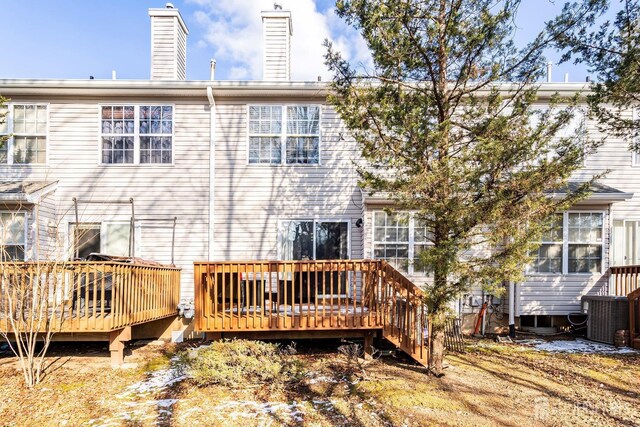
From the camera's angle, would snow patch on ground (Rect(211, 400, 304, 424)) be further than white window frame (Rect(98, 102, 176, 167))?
No

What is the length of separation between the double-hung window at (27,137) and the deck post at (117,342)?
4.75 m

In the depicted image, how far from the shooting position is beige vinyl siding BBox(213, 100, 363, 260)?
841 centimetres

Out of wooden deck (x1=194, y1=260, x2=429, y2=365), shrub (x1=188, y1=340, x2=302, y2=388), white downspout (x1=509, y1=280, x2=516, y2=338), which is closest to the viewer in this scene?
shrub (x1=188, y1=340, x2=302, y2=388)

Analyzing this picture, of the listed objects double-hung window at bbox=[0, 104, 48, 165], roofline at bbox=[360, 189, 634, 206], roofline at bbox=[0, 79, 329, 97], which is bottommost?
roofline at bbox=[360, 189, 634, 206]

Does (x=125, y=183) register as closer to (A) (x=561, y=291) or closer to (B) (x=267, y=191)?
(B) (x=267, y=191)

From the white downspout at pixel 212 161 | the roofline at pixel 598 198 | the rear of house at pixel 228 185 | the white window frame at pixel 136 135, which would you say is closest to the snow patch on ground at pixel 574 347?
the rear of house at pixel 228 185

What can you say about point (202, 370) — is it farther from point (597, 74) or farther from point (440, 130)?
point (597, 74)

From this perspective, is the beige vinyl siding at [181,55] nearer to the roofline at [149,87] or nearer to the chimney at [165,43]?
the chimney at [165,43]

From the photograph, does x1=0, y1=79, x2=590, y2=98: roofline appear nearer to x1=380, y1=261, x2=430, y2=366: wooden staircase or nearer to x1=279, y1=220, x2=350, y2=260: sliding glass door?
x1=279, y1=220, x2=350, y2=260: sliding glass door

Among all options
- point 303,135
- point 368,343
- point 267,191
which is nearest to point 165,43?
point 303,135

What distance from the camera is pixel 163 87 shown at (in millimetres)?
8164

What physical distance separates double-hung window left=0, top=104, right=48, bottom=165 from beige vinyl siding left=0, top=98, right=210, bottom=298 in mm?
155

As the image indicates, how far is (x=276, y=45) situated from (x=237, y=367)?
710 centimetres

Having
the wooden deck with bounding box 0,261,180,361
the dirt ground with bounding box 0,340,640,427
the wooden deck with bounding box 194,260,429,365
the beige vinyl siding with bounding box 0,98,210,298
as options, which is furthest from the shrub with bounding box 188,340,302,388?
the beige vinyl siding with bounding box 0,98,210,298
